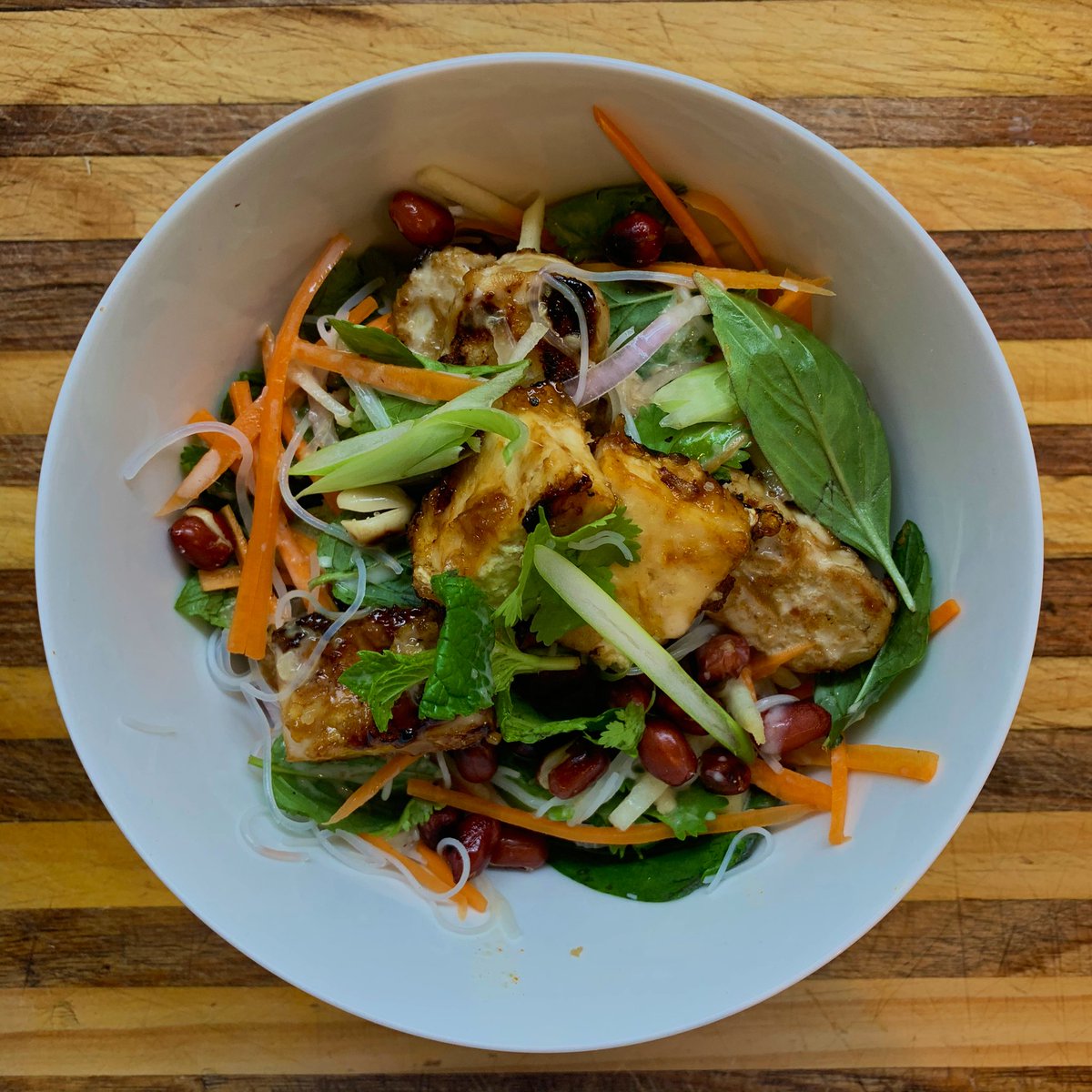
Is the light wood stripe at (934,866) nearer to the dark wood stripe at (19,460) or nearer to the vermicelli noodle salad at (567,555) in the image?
the vermicelli noodle salad at (567,555)

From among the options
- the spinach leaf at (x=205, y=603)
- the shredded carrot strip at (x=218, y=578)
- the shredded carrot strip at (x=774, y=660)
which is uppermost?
the shredded carrot strip at (x=774, y=660)

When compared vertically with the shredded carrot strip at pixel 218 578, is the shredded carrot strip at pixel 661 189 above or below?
above

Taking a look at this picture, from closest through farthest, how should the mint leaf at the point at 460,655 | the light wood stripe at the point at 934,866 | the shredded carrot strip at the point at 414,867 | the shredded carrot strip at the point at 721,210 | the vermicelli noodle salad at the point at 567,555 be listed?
1. the mint leaf at the point at 460,655
2. the vermicelli noodle salad at the point at 567,555
3. the shredded carrot strip at the point at 721,210
4. the shredded carrot strip at the point at 414,867
5. the light wood stripe at the point at 934,866

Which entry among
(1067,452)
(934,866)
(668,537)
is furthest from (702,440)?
(934,866)

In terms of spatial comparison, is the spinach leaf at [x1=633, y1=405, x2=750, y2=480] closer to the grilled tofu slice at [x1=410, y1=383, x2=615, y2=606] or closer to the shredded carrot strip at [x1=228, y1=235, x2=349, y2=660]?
the grilled tofu slice at [x1=410, y1=383, x2=615, y2=606]

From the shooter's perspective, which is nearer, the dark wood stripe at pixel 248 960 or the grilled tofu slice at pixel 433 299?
the grilled tofu slice at pixel 433 299

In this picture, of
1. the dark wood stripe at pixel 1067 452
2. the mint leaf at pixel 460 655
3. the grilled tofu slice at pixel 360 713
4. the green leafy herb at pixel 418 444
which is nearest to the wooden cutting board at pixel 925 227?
the dark wood stripe at pixel 1067 452

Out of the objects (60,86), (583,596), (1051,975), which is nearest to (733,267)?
(583,596)

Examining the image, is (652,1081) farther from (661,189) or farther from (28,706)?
(661,189)

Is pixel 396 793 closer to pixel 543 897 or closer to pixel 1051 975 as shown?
pixel 543 897
